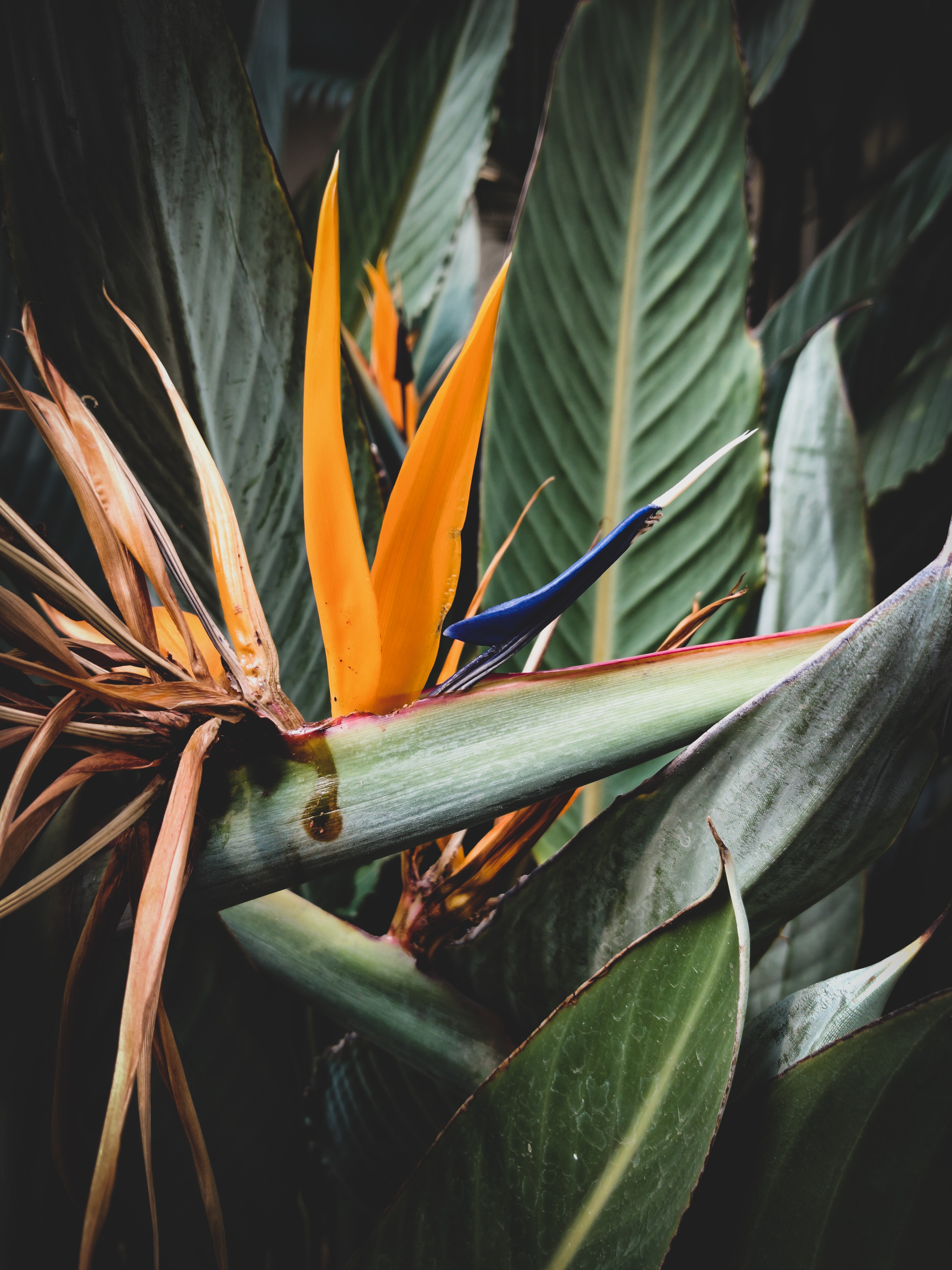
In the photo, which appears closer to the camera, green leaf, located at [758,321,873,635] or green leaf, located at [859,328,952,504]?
green leaf, located at [758,321,873,635]

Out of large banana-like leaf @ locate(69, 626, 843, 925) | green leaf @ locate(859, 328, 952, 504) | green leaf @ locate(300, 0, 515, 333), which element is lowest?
green leaf @ locate(859, 328, 952, 504)

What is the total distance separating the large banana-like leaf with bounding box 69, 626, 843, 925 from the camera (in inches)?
7.6

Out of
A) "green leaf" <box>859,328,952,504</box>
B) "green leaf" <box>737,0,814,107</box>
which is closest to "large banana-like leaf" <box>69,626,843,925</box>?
"green leaf" <box>859,328,952,504</box>

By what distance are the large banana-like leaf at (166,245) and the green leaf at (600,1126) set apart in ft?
0.79

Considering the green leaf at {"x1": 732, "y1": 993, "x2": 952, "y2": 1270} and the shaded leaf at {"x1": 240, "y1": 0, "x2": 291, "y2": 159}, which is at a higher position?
the shaded leaf at {"x1": 240, "y1": 0, "x2": 291, "y2": 159}

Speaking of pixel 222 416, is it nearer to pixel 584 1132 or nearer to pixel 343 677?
pixel 343 677

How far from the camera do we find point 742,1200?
21 centimetres

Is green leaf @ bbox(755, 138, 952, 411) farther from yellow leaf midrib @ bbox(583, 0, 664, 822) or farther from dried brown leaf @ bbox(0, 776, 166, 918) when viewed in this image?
dried brown leaf @ bbox(0, 776, 166, 918)

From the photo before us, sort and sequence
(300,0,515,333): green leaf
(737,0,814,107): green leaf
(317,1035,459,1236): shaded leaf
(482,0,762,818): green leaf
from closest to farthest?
(317,1035,459,1236): shaded leaf
(482,0,762,818): green leaf
(300,0,515,333): green leaf
(737,0,814,107): green leaf

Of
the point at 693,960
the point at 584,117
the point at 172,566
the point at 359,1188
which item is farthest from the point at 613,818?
the point at 584,117

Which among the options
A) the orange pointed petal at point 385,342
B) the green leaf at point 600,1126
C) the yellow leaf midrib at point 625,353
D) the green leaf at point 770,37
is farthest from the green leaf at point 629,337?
the green leaf at point 770,37

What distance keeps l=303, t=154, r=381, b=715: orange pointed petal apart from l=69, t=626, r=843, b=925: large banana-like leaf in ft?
0.11

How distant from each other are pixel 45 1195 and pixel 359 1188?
0.17 m

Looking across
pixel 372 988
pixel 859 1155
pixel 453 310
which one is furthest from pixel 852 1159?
pixel 453 310
